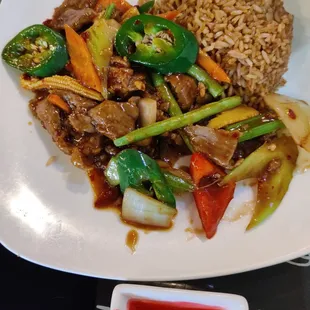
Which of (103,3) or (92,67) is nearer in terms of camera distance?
(92,67)

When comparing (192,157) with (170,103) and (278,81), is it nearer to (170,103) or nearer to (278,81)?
(170,103)

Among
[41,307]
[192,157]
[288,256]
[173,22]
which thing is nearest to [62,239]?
[41,307]

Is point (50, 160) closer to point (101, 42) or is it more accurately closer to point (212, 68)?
point (101, 42)

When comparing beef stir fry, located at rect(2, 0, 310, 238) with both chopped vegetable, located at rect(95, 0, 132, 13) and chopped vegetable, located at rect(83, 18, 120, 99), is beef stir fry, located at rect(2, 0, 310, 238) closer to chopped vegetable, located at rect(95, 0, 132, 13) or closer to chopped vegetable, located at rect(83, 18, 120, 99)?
chopped vegetable, located at rect(83, 18, 120, 99)

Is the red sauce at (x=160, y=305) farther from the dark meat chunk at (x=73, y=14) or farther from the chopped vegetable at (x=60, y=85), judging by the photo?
the dark meat chunk at (x=73, y=14)

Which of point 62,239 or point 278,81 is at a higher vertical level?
point 62,239

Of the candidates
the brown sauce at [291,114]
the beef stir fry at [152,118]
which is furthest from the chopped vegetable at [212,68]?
the brown sauce at [291,114]
